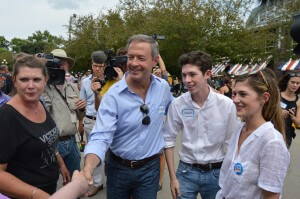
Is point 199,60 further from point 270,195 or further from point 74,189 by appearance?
point 74,189

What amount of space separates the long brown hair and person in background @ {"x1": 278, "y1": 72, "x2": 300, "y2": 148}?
276cm

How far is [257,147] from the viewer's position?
212cm

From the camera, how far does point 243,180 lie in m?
2.13

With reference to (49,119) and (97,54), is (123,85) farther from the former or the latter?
(97,54)

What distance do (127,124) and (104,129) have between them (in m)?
0.22

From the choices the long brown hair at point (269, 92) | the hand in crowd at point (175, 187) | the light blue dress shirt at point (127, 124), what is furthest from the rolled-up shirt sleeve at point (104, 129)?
the long brown hair at point (269, 92)

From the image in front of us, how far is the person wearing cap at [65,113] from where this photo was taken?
360 cm

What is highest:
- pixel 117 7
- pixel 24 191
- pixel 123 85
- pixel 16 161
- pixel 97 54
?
pixel 117 7

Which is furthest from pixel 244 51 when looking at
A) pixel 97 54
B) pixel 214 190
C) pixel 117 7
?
pixel 214 190

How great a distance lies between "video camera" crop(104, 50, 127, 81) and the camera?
3.75 meters

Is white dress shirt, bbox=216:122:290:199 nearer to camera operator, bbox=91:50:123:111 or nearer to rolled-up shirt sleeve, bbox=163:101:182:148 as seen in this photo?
rolled-up shirt sleeve, bbox=163:101:182:148

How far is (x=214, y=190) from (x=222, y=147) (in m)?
0.40

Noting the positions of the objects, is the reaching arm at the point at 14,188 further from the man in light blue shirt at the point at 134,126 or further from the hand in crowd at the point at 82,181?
the man in light blue shirt at the point at 134,126

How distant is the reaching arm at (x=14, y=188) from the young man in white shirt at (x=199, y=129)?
1.28 meters
